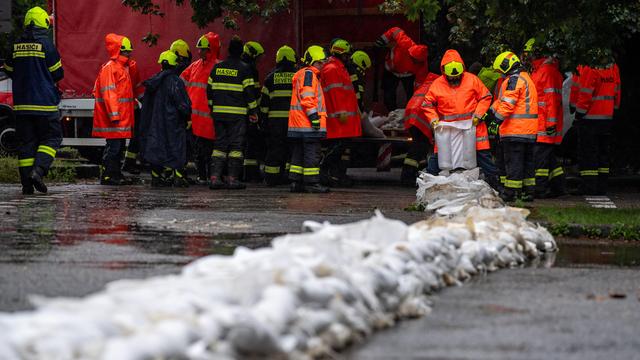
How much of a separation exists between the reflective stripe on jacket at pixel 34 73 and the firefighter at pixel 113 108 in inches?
83.4

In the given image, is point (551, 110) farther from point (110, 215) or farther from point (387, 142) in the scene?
point (110, 215)

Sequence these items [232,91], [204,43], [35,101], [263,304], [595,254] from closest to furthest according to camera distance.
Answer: [263,304] → [595,254] → [35,101] → [232,91] → [204,43]

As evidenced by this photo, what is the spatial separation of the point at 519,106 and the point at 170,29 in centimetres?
711

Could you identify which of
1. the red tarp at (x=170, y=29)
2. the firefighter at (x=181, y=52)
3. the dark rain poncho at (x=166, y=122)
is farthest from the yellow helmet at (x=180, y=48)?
the red tarp at (x=170, y=29)

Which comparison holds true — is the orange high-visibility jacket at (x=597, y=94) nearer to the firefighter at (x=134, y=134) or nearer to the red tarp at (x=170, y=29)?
the red tarp at (x=170, y=29)

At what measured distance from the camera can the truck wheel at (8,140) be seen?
70.8 ft

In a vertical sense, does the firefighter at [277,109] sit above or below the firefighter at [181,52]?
below

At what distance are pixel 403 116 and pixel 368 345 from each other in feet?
42.4

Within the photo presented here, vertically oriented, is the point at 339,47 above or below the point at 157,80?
above

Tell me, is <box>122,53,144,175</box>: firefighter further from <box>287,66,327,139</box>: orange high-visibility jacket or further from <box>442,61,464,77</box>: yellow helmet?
<box>442,61,464,77</box>: yellow helmet

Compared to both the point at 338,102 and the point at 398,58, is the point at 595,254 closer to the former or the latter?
the point at 338,102

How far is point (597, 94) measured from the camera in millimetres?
15367

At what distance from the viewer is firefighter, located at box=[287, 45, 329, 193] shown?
50.1 feet

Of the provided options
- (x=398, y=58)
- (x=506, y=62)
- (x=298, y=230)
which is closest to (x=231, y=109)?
(x=398, y=58)
